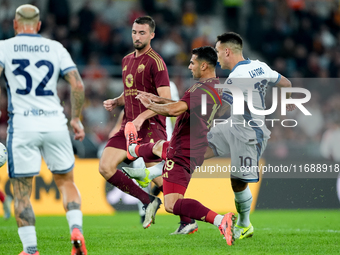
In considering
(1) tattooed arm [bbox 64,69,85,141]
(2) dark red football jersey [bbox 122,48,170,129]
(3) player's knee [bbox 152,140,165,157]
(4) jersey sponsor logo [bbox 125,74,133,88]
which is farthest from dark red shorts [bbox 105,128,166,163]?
(1) tattooed arm [bbox 64,69,85,141]

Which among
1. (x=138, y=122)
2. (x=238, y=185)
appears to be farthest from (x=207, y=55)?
(x=238, y=185)

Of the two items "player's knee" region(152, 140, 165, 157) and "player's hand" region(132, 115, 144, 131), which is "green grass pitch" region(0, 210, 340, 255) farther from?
"player's hand" region(132, 115, 144, 131)

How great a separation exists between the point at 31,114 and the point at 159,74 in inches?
95.1

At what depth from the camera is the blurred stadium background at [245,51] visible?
37.8ft

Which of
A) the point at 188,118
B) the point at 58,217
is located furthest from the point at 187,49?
the point at 188,118

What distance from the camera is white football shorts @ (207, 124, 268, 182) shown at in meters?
6.42

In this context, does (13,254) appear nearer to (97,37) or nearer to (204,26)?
(97,37)

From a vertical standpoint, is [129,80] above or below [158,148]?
above

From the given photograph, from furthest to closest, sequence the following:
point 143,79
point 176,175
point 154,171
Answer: point 143,79 → point 154,171 → point 176,175

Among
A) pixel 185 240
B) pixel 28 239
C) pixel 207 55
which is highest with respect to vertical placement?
pixel 207 55

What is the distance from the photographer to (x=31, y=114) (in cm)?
488

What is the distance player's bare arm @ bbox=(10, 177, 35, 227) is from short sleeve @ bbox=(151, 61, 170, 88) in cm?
247

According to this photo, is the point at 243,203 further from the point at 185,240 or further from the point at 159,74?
the point at 159,74

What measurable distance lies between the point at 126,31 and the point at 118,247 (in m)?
10.6
